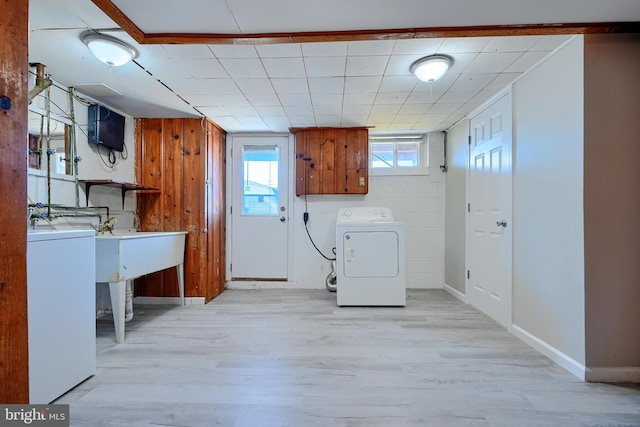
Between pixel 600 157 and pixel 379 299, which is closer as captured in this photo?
pixel 600 157

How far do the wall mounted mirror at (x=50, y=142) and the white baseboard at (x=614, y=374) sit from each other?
3838 mm

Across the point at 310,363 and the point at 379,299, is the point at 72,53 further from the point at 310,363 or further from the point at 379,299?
the point at 379,299

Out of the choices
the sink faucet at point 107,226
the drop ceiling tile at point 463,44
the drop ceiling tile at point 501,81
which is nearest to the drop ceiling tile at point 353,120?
the drop ceiling tile at point 501,81

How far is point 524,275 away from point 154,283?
3.52 m

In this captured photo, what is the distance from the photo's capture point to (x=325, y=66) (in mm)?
2025

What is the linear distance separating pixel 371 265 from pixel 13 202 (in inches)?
104

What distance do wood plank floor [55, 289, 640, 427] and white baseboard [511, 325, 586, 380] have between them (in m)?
0.04

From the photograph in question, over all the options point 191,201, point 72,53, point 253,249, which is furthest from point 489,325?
point 72,53

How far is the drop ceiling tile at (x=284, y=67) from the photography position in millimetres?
1947

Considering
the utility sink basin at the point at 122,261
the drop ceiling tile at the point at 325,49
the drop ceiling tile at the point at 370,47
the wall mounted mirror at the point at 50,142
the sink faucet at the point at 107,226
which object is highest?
the drop ceiling tile at the point at 325,49

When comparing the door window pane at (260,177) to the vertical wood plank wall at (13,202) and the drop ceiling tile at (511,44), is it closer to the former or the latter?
the drop ceiling tile at (511,44)

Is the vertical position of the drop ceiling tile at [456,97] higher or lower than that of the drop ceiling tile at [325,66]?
higher

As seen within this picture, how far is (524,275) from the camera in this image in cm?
213

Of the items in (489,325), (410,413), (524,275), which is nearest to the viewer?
(410,413)
